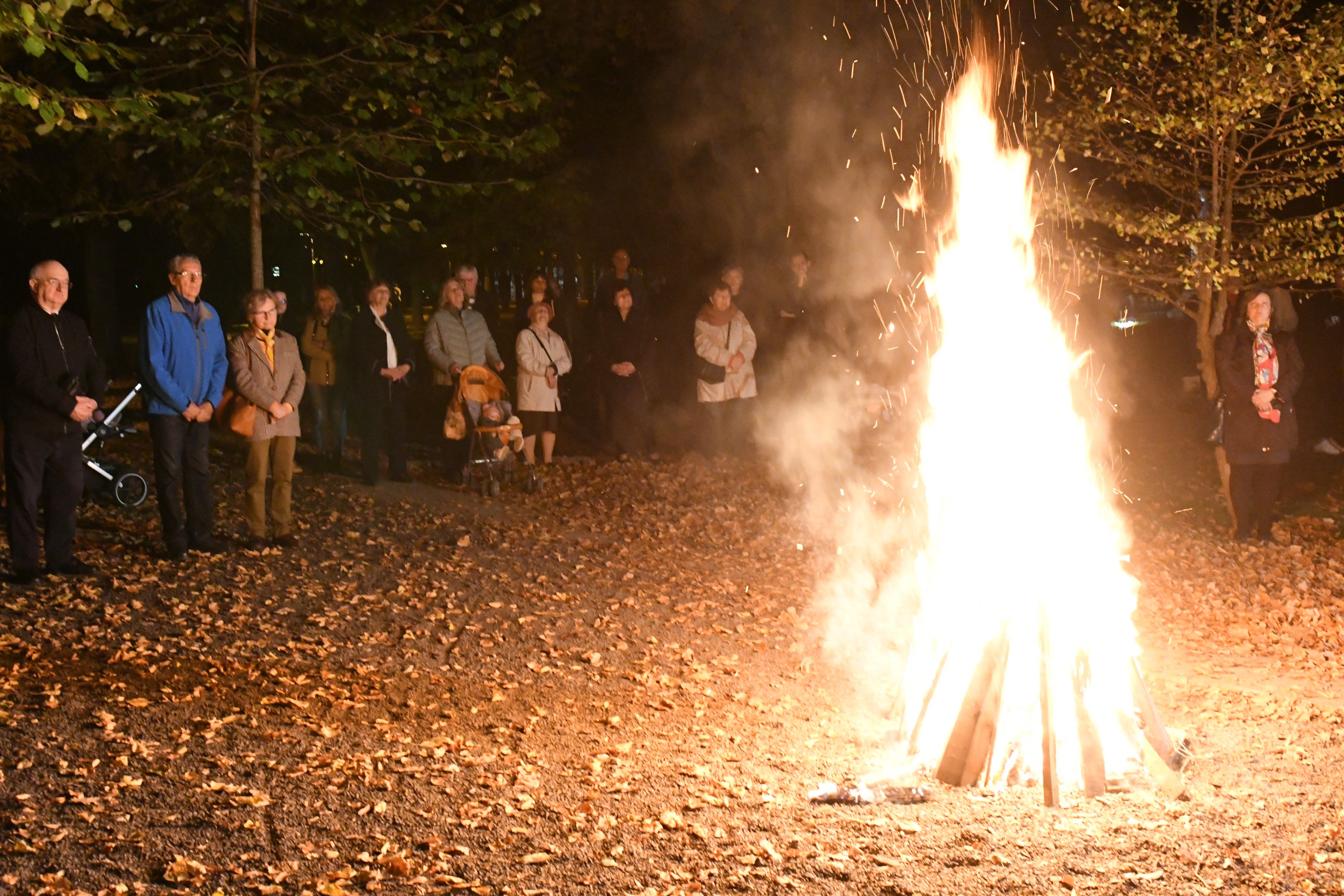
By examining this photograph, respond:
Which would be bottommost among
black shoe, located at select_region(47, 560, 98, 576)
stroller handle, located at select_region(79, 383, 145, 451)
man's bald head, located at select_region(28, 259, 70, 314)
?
black shoe, located at select_region(47, 560, 98, 576)

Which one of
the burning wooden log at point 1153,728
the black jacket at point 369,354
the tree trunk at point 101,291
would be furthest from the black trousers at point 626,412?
the tree trunk at point 101,291

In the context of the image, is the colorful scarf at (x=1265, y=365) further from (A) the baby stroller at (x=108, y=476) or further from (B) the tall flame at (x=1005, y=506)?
(A) the baby stroller at (x=108, y=476)

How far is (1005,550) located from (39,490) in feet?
22.3

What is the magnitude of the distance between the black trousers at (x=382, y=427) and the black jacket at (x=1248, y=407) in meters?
8.12

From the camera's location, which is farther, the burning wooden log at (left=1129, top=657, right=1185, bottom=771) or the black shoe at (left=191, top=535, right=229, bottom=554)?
the black shoe at (left=191, top=535, right=229, bottom=554)

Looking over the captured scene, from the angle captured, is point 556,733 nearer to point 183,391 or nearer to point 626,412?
point 183,391

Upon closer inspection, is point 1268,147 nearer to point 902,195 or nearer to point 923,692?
point 902,195

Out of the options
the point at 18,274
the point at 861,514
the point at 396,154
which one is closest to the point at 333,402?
the point at 396,154

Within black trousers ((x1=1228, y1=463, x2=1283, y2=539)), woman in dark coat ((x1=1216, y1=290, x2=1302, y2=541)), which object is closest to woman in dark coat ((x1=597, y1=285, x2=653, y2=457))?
woman in dark coat ((x1=1216, y1=290, x2=1302, y2=541))

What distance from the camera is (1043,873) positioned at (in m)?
4.67

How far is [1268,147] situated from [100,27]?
496 inches

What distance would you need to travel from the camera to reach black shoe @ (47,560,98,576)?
9.34 metres

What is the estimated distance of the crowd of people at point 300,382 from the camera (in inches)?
359

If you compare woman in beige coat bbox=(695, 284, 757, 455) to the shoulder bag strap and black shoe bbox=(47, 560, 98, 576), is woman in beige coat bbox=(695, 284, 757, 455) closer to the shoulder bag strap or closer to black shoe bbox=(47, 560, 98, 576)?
the shoulder bag strap
